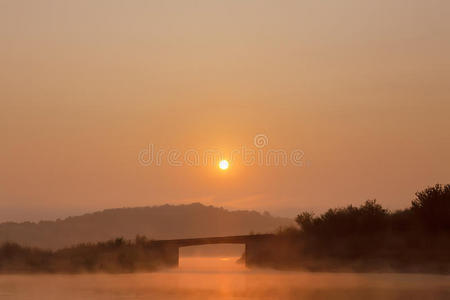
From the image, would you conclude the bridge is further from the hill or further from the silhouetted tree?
the hill

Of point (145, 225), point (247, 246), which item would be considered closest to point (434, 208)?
point (247, 246)

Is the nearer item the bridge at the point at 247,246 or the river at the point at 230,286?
the river at the point at 230,286

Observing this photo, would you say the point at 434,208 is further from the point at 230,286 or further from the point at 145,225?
the point at 145,225

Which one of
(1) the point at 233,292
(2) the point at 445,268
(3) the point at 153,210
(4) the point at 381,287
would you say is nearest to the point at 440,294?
(4) the point at 381,287

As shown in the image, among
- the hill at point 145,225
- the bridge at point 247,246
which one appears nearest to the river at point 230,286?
the bridge at point 247,246

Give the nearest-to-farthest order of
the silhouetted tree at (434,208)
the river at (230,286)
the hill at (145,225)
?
the river at (230,286) < the silhouetted tree at (434,208) < the hill at (145,225)

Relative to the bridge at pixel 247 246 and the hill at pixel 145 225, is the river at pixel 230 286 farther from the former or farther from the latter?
the hill at pixel 145 225

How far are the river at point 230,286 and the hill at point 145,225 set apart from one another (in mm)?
92816

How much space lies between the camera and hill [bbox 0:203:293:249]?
155500mm

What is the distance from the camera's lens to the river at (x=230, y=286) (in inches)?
1636

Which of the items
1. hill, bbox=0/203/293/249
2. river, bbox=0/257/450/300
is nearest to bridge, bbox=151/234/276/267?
river, bbox=0/257/450/300

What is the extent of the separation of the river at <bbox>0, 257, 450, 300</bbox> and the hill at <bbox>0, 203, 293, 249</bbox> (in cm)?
9282

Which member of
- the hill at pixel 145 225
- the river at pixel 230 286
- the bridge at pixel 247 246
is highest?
the hill at pixel 145 225

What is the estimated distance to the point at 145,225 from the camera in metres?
172
